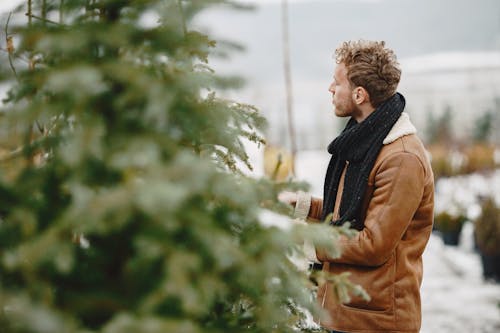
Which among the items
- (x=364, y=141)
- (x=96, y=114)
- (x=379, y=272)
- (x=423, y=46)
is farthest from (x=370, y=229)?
(x=423, y=46)

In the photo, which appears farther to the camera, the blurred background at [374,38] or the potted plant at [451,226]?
the potted plant at [451,226]

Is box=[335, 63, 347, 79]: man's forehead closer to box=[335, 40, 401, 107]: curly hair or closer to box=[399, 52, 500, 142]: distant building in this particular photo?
box=[335, 40, 401, 107]: curly hair

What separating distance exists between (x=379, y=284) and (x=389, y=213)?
27 cm

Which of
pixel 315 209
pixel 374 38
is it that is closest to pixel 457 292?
pixel 315 209

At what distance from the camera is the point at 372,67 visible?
5.93 ft

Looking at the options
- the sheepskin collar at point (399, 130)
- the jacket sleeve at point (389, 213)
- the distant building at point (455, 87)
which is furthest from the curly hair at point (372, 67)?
the distant building at point (455, 87)

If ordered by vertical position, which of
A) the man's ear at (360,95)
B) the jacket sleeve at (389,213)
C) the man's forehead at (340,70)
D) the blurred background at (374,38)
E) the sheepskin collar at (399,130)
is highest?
the man's forehead at (340,70)

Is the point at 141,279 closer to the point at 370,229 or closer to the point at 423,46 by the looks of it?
the point at 370,229

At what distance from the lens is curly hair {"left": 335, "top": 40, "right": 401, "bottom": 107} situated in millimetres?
1813

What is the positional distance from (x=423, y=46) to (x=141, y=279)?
8665cm

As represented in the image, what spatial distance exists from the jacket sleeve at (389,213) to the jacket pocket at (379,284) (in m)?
0.04

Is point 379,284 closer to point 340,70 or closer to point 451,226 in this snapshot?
point 340,70

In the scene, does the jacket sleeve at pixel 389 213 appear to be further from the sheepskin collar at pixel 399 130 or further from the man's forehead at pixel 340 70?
the man's forehead at pixel 340 70

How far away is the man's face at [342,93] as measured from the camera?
186 centimetres
